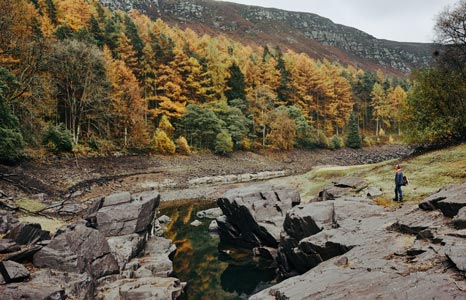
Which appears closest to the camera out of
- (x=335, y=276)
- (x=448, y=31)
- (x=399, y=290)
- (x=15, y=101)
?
(x=399, y=290)

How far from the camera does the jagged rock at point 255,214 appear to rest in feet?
70.1

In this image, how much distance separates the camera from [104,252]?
47.2 feet

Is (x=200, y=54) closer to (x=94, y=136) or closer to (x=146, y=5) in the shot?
(x=94, y=136)

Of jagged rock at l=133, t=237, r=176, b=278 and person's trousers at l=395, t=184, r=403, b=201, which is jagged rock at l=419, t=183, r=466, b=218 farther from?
jagged rock at l=133, t=237, r=176, b=278

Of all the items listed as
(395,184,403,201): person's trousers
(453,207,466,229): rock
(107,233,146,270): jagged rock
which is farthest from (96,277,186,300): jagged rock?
(395,184,403,201): person's trousers

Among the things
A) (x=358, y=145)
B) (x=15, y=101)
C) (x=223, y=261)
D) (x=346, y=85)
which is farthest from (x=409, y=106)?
(x=346, y=85)

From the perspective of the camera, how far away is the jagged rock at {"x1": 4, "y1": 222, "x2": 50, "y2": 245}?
13.2m

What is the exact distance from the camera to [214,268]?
62.7 feet

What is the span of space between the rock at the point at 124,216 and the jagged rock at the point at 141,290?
16.2 ft

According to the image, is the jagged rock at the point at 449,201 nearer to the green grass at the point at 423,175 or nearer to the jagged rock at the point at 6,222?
the green grass at the point at 423,175

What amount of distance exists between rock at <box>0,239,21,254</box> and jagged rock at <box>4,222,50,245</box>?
15.4 inches

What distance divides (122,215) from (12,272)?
8.81 meters

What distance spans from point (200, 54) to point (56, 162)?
43.8 meters

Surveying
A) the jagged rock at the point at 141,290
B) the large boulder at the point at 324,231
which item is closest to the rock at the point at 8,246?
the jagged rock at the point at 141,290
